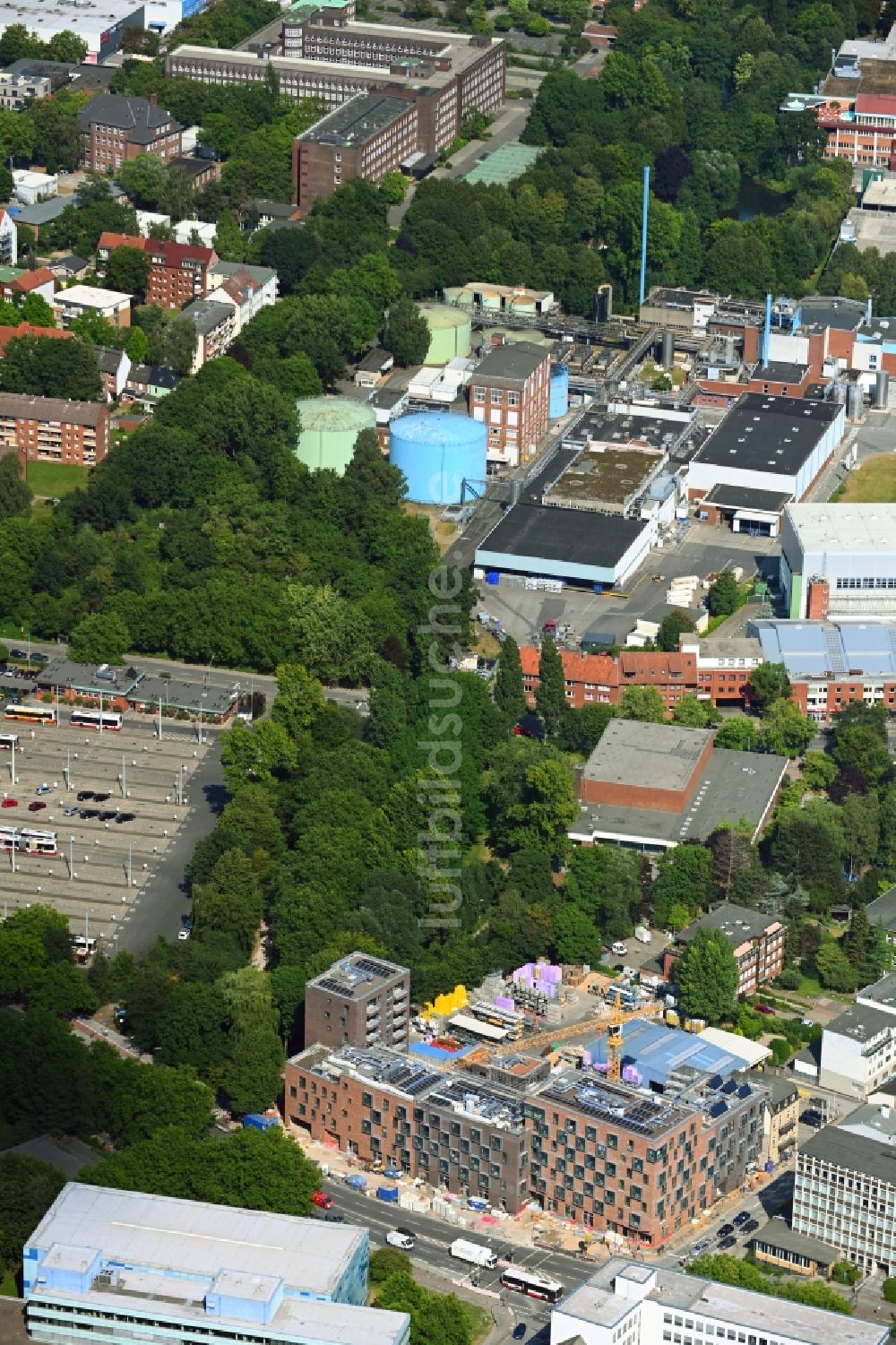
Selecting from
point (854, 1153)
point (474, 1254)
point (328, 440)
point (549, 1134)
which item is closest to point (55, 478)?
point (328, 440)

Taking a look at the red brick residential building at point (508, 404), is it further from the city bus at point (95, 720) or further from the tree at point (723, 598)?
the city bus at point (95, 720)

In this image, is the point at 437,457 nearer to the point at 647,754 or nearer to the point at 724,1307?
the point at 647,754

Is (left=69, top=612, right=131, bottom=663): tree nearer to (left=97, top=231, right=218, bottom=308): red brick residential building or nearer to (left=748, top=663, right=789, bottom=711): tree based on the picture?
A: (left=748, top=663, right=789, bottom=711): tree

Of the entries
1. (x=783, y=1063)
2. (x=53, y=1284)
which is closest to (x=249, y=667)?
(x=783, y=1063)

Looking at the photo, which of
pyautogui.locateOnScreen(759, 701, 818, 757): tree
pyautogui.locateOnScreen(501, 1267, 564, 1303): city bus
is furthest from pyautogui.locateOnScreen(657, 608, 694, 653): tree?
pyautogui.locateOnScreen(501, 1267, 564, 1303): city bus

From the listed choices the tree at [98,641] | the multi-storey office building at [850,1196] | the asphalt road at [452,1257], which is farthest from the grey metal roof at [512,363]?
the multi-storey office building at [850,1196]
